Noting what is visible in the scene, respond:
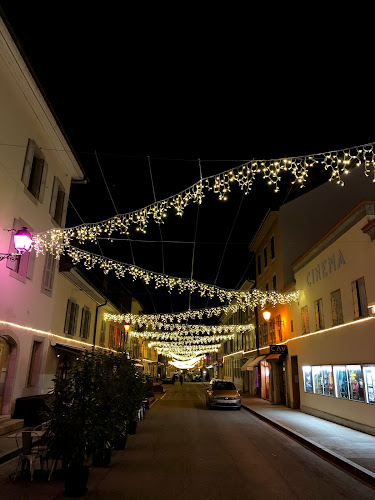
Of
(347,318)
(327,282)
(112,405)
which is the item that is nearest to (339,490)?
(112,405)

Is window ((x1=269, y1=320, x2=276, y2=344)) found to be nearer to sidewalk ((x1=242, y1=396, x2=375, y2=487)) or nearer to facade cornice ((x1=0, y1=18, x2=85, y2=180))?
sidewalk ((x1=242, y1=396, x2=375, y2=487))

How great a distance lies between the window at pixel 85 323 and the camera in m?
21.5

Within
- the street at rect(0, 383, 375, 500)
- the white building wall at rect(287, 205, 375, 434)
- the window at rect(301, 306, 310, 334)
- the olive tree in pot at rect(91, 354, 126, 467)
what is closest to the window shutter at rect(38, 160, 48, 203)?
the olive tree in pot at rect(91, 354, 126, 467)

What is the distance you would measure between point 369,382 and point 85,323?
16.3m

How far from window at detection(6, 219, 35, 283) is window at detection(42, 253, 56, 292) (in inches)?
52.9

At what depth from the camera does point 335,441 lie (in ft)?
32.8

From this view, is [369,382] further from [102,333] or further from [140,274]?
[102,333]

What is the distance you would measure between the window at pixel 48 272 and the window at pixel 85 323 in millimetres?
7256

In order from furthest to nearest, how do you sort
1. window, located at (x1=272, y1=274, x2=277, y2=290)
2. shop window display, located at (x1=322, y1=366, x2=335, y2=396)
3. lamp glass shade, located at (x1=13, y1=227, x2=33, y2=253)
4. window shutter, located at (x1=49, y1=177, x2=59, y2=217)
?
1. window, located at (x1=272, y1=274, x2=277, y2=290)
2. window shutter, located at (x1=49, y1=177, x2=59, y2=217)
3. shop window display, located at (x1=322, y1=366, x2=335, y2=396)
4. lamp glass shade, located at (x1=13, y1=227, x2=33, y2=253)

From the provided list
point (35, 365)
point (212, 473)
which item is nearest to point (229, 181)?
point (212, 473)

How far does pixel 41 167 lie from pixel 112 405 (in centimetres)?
987

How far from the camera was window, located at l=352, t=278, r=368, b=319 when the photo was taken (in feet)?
38.1

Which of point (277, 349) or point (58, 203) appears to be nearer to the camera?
point (58, 203)

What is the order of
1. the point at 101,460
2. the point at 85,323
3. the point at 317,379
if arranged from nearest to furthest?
1. the point at 101,460
2. the point at 317,379
3. the point at 85,323
